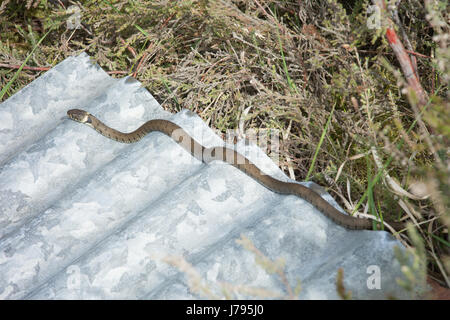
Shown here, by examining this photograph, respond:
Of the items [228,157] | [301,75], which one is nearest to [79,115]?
[228,157]

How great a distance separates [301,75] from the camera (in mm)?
3154

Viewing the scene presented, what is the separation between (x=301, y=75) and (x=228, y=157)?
4.02 feet

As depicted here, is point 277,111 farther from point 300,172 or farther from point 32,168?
point 32,168

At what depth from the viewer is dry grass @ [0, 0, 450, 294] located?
99.1 inches

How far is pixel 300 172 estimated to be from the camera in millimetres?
3041

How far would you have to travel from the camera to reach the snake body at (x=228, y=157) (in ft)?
6.56

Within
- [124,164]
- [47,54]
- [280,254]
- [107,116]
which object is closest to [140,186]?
[124,164]

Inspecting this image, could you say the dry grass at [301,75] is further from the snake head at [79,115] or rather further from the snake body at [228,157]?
the snake head at [79,115]

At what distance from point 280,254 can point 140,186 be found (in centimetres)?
88

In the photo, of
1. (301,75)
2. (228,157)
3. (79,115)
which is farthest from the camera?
(301,75)

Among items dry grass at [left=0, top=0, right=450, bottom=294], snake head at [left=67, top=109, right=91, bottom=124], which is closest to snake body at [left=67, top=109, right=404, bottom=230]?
snake head at [left=67, top=109, right=91, bottom=124]

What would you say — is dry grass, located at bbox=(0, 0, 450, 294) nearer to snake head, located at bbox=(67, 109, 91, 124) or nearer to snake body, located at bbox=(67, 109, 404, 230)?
snake body, located at bbox=(67, 109, 404, 230)

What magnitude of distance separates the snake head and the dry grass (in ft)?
2.17

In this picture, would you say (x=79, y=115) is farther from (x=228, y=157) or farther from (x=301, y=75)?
(x=301, y=75)
